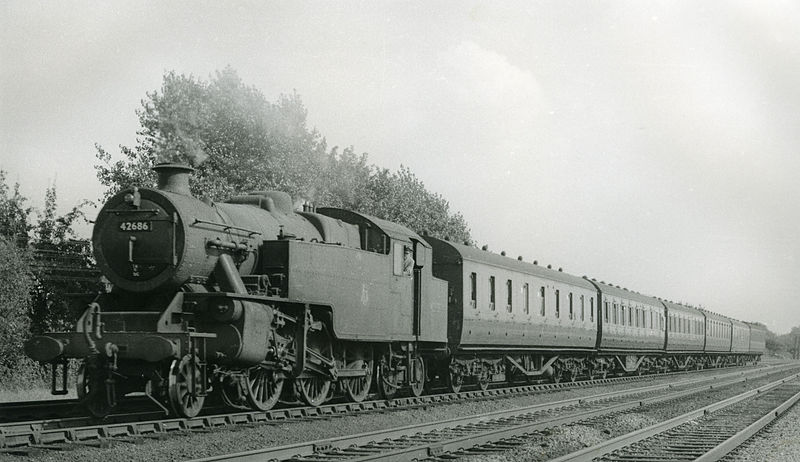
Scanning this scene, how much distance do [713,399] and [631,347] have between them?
12.2 metres

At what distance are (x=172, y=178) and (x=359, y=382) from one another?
5259 mm

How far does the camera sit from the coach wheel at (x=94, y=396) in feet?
34.7

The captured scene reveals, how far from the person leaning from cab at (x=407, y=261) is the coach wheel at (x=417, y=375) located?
180cm

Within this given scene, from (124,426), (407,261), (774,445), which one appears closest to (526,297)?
Result: (407,261)

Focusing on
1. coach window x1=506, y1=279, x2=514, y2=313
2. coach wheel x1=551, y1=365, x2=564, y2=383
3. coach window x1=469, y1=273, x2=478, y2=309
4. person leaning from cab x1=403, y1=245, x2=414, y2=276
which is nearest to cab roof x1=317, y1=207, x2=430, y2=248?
person leaning from cab x1=403, y1=245, x2=414, y2=276

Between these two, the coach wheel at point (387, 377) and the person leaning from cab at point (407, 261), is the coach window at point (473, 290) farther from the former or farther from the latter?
the coach wheel at point (387, 377)

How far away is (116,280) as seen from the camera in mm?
11102

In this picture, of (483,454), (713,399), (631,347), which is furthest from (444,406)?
(631,347)

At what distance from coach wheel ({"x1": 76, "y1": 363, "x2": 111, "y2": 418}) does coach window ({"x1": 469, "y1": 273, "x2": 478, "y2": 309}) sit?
9.42 meters

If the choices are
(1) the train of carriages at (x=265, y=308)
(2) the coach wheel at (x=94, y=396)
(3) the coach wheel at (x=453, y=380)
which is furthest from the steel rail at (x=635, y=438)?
(2) the coach wheel at (x=94, y=396)

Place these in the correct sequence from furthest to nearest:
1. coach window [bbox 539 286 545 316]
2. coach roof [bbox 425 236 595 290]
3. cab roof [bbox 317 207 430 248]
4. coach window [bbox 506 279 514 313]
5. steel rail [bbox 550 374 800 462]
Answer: coach window [bbox 539 286 545 316] < coach window [bbox 506 279 514 313] < coach roof [bbox 425 236 595 290] < cab roof [bbox 317 207 430 248] < steel rail [bbox 550 374 800 462]

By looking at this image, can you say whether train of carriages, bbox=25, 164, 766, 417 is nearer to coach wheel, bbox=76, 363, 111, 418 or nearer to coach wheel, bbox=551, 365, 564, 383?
coach wheel, bbox=76, 363, 111, 418

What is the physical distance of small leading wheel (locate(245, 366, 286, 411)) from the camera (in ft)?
38.7

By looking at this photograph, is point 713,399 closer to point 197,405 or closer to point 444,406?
point 444,406
